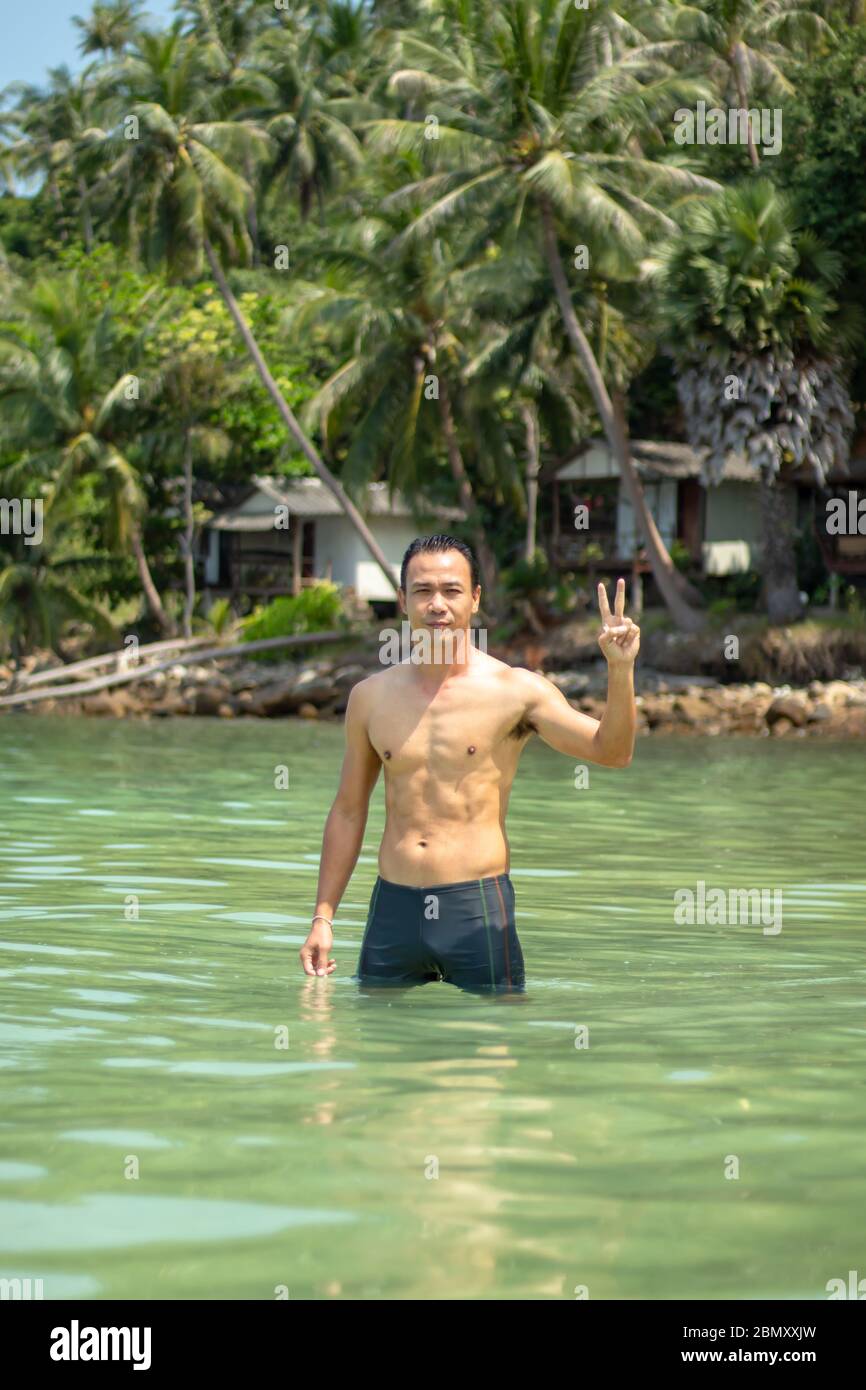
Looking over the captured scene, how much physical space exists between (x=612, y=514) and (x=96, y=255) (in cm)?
1877

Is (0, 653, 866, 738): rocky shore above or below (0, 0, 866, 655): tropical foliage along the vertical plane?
below

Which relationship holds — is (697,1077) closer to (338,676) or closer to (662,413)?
(338,676)

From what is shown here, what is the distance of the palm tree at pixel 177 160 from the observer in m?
37.1

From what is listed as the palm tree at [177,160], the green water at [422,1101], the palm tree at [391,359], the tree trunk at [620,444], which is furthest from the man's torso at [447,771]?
the palm tree at [391,359]

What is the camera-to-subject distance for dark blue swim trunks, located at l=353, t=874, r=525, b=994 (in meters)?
6.35

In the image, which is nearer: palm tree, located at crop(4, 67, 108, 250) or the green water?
the green water

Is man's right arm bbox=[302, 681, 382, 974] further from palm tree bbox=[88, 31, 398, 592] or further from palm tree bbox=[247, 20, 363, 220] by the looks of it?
palm tree bbox=[247, 20, 363, 220]

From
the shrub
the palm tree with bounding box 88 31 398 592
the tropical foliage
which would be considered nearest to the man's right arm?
the tropical foliage

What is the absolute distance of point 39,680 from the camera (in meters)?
38.4

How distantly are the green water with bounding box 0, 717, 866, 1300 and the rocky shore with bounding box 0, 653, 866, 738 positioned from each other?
1964 cm

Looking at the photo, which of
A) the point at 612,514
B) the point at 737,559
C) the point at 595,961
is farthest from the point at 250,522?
the point at 595,961

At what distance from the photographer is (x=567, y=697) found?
36.4 m

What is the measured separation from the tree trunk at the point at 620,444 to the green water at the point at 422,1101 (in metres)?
23.5

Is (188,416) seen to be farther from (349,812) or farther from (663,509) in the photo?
(349,812)
